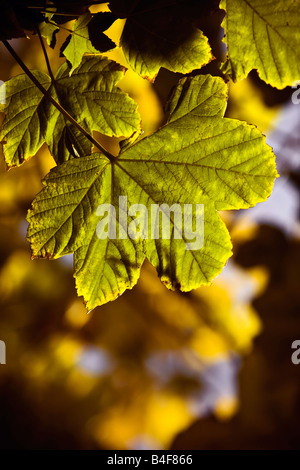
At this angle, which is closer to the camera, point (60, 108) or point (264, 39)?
point (264, 39)

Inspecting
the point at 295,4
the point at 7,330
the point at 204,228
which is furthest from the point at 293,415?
the point at 295,4

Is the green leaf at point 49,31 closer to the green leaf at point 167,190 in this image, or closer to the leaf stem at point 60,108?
the leaf stem at point 60,108

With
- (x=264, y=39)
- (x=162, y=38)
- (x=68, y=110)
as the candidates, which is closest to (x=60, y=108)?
(x=68, y=110)

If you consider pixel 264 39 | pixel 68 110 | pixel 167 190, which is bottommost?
pixel 167 190

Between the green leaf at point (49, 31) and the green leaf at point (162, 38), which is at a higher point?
the green leaf at point (49, 31)

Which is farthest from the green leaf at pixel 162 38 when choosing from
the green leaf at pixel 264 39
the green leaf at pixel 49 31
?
the green leaf at pixel 49 31

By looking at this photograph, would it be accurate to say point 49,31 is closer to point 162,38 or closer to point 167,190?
point 162,38
